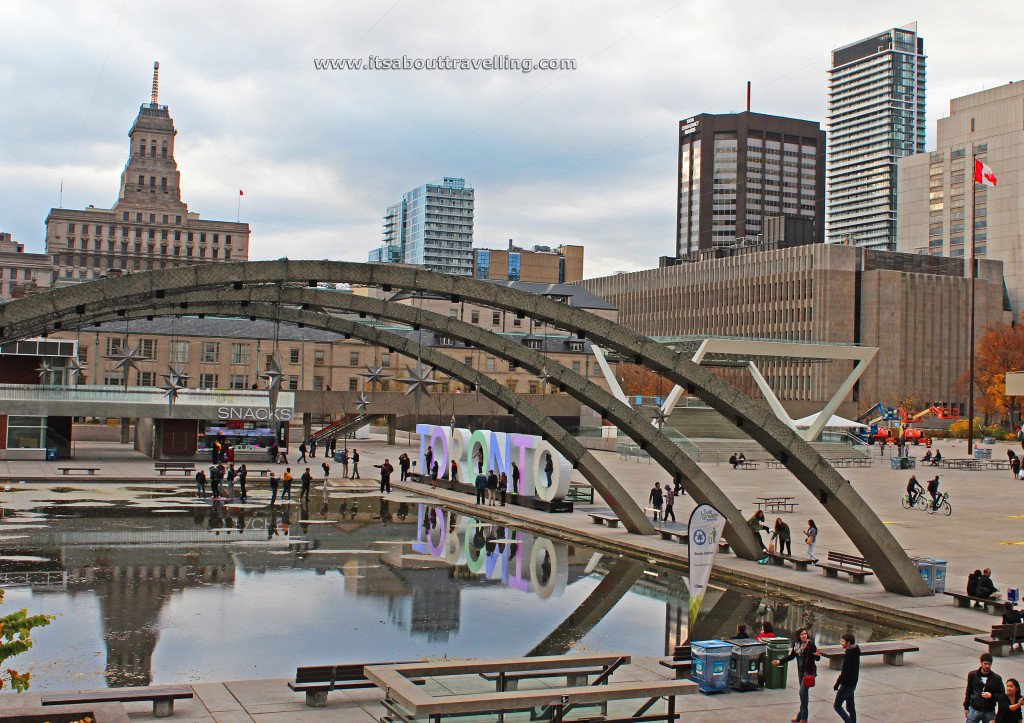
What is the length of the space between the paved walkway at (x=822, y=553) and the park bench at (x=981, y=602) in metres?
0.26

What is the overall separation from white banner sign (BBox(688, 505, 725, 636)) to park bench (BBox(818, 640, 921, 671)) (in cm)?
226

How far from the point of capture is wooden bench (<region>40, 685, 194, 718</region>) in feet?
42.3

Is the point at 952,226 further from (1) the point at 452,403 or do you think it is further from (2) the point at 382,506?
(2) the point at 382,506

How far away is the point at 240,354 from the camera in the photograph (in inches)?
3098

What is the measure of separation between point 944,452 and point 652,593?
240 ft

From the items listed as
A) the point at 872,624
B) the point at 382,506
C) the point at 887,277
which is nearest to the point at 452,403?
the point at 382,506

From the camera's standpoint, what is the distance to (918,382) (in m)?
149

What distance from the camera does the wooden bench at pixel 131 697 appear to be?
12.9 meters

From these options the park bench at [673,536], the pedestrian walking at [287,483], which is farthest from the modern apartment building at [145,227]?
the park bench at [673,536]

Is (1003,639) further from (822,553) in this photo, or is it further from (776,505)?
(776,505)

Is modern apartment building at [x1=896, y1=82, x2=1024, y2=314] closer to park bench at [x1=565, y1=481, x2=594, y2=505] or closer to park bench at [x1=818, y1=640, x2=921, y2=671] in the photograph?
park bench at [x1=565, y1=481, x2=594, y2=505]

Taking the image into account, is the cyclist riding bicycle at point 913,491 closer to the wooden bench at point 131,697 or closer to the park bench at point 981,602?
the park bench at point 981,602

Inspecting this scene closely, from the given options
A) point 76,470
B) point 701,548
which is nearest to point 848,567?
point 701,548

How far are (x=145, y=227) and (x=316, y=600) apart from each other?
6392 inches
